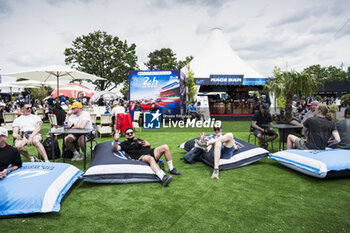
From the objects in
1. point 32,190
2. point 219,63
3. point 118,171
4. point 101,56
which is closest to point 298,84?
point 118,171

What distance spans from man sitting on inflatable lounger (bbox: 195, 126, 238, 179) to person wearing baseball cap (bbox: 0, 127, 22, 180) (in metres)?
3.19

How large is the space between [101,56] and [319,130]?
107 ft

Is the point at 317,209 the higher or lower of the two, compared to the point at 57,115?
lower

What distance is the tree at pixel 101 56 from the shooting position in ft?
108

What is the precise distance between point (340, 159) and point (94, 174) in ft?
13.9

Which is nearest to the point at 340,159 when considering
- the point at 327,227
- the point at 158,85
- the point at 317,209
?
Result: the point at 317,209

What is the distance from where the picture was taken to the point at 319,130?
468 centimetres

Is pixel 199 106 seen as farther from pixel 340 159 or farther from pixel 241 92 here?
pixel 340 159

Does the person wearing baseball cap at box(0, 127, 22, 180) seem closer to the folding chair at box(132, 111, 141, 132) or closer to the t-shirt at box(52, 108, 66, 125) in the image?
the t-shirt at box(52, 108, 66, 125)

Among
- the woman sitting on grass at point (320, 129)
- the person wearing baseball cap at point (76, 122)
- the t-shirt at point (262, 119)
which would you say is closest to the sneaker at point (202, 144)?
the woman sitting on grass at point (320, 129)

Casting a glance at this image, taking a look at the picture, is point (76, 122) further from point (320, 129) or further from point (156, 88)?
point (156, 88)

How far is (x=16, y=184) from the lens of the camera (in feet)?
10.3

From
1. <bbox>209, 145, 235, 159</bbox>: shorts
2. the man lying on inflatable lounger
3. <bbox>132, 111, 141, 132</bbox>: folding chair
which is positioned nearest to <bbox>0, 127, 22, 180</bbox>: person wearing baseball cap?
the man lying on inflatable lounger

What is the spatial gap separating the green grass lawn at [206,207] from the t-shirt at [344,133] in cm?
100
